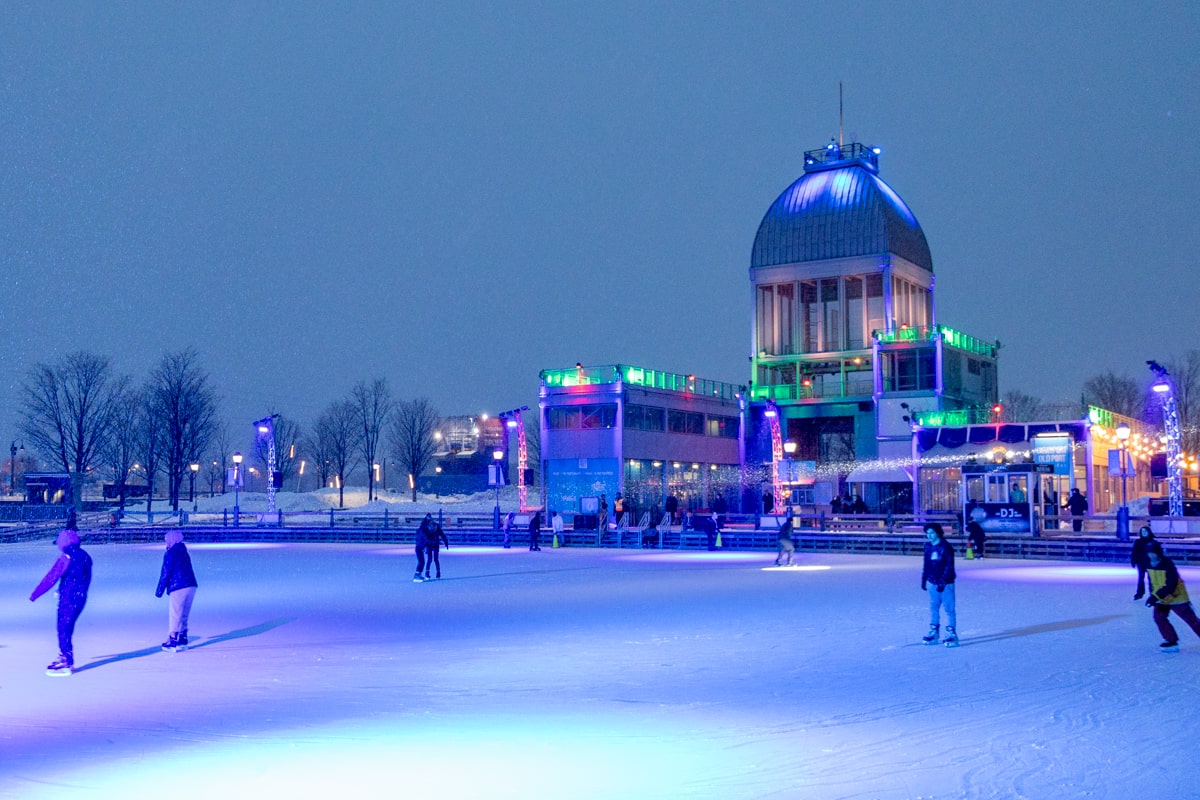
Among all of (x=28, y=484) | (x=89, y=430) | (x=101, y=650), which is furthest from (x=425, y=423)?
(x=101, y=650)

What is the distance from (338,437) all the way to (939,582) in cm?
9297

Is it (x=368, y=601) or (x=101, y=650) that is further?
(x=368, y=601)

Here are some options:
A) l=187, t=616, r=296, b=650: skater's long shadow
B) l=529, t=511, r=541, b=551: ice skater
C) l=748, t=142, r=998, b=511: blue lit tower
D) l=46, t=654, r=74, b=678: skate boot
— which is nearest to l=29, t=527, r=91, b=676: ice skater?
l=46, t=654, r=74, b=678: skate boot

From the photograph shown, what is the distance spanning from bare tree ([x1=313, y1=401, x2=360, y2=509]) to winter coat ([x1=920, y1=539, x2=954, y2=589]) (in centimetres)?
8722

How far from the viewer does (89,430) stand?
82062 mm

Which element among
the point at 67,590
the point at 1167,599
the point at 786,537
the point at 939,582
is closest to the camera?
the point at 67,590

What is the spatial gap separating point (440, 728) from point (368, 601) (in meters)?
12.7

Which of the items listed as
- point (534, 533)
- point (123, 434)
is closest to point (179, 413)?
point (123, 434)

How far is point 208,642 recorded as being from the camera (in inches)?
636

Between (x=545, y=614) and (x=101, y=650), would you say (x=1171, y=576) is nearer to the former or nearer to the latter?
(x=545, y=614)

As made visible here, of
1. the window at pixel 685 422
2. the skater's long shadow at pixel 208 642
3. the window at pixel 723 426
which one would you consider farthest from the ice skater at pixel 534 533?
the window at pixel 723 426

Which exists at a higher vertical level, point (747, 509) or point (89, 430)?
point (89, 430)

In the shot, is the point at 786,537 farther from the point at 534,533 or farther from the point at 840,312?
the point at 840,312

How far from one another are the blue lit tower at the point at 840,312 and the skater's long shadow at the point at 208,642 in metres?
51.8
